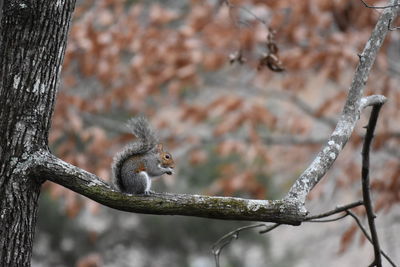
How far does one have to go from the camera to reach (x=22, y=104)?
152cm

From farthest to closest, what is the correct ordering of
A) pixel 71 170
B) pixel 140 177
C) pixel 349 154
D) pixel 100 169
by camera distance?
pixel 349 154, pixel 100 169, pixel 140 177, pixel 71 170

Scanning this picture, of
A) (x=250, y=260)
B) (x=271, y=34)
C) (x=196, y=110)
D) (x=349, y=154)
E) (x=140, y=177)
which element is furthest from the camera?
(x=250, y=260)

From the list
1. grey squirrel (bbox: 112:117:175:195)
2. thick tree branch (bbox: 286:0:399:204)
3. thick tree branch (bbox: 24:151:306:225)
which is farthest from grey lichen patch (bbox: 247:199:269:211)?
grey squirrel (bbox: 112:117:175:195)

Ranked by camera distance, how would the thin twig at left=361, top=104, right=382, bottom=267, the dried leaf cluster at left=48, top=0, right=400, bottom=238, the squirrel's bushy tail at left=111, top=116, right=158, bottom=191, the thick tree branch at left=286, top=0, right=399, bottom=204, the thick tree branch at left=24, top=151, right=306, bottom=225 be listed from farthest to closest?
the dried leaf cluster at left=48, top=0, right=400, bottom=238
the squirrel's bushy tail at left=111, top=116, right=158, bottom=191
the thin twig at left=361, top=104, right=382, bottom=267
the thick tree branch at left=286, top=0, right=399, bottom=204
the thick tree branch at left=24, top=151, right=306, bottom=225

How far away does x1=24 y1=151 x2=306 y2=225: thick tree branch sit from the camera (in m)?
1.40

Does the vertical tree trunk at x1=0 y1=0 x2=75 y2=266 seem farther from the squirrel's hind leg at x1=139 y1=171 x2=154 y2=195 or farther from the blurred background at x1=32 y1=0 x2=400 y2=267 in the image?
the blurred background at x1=32 y1=0 x2=400 y2=267

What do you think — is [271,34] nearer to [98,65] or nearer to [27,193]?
[27,193]

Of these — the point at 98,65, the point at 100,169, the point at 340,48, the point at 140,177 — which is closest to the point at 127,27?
the point at 98,65

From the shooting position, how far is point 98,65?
4777 mm

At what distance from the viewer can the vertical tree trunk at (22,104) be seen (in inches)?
58.8

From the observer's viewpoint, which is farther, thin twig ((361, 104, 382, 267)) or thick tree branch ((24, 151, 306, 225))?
thin twig ((361, 104, 382, 267))

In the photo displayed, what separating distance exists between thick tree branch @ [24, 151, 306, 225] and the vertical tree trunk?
0.20 ft

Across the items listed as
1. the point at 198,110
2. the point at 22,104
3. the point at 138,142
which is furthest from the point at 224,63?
the point at 22,104

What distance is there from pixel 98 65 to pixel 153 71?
464mm
